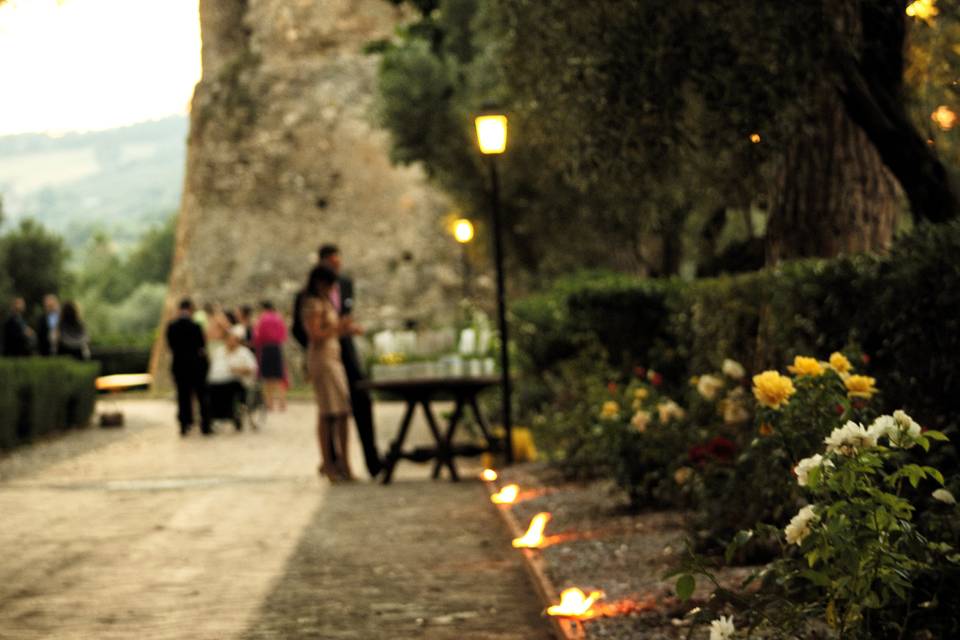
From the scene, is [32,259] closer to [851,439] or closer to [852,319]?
[852,319]

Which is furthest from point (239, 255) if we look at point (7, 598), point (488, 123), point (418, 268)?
point (7, 598)

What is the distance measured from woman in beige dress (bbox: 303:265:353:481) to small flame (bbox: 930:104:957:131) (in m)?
5.40

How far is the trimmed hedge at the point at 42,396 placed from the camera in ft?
59.2

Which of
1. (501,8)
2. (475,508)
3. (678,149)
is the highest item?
(501,8)

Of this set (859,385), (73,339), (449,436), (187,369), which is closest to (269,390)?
(73,339)

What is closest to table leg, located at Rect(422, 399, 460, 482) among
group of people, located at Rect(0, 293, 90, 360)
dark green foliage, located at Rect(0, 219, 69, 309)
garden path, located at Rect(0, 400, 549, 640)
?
garden path, located at Rect(0, 400, 549, 640)

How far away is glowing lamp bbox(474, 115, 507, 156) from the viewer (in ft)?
47.0

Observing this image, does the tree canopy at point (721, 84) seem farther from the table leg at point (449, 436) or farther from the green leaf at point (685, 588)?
the green leaf at point (685, 588)

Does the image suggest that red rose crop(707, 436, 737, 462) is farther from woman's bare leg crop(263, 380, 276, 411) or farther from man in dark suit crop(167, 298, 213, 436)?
woman's bare leg crop(263, 380, 276, 411)

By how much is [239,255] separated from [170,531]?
100 feet

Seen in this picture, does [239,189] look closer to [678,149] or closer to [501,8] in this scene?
[501,8]

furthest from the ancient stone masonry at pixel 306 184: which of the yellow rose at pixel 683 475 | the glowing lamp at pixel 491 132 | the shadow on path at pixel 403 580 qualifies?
the yellow rose at pixel 683 475

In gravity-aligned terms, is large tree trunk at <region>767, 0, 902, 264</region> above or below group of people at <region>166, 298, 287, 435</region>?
above

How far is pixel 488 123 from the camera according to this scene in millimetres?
14328
